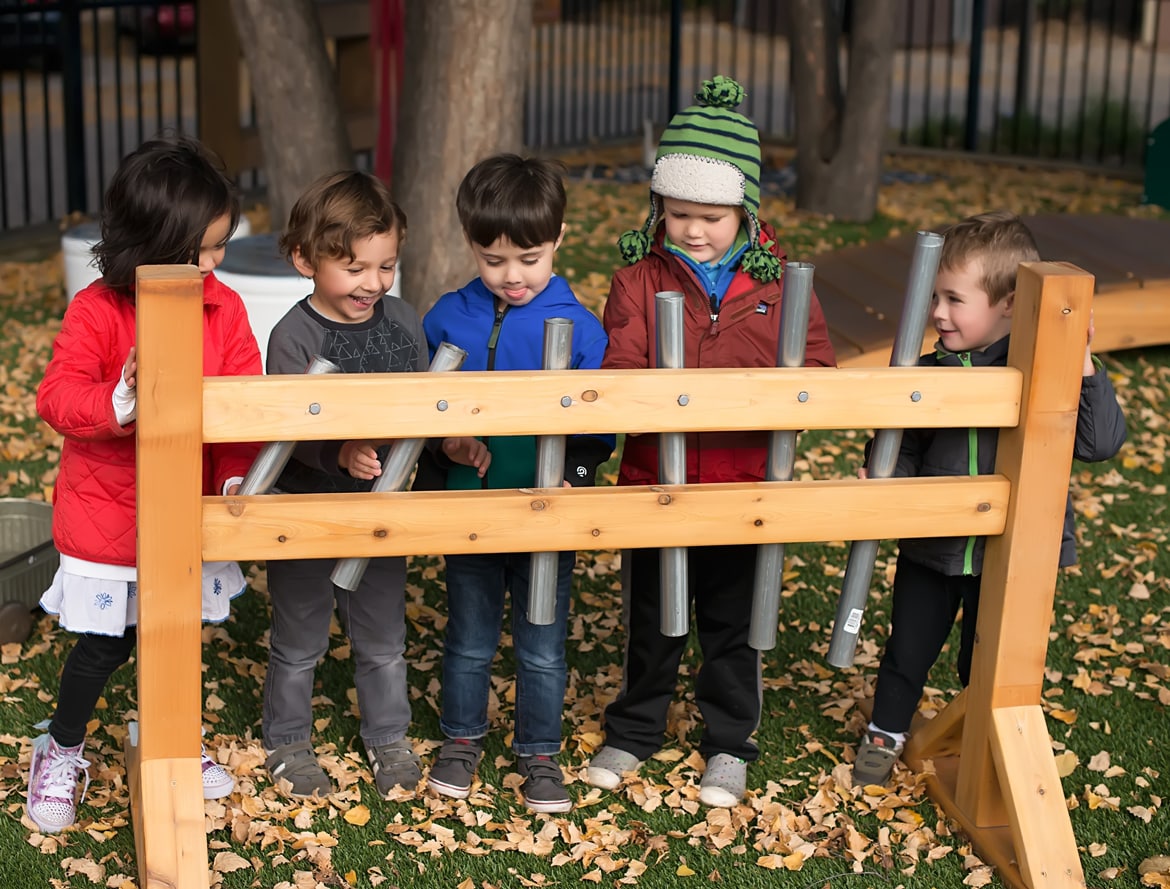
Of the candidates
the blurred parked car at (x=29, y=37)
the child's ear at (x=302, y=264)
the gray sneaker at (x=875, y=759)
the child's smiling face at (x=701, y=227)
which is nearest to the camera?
the child's ear at (x=302, y=264)

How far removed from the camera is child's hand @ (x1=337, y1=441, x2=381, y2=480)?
333 centimetres

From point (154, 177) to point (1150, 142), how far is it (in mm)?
9426

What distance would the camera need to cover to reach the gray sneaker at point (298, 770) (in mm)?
3727

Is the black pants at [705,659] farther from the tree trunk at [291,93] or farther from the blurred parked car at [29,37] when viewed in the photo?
the blurred parked car at [29,37]

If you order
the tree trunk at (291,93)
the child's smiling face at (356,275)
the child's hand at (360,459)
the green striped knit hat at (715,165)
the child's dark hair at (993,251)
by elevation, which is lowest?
the child's hand at (360,459)

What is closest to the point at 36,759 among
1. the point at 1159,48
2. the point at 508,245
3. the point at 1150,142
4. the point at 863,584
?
the point at 508,245

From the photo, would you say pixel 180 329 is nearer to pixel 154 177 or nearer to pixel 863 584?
pixel 154 177

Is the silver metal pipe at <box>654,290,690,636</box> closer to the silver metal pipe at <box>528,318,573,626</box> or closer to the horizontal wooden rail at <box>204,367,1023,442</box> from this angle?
the horizontal wooden rail at <box>204,367,1023,442</box>

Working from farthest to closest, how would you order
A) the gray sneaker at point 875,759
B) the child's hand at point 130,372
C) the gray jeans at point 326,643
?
the gray sneaker at point 875,759, the gray jeans at point 326,643, the child's hand at point 130,372

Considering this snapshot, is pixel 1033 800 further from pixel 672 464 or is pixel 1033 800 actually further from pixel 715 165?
pixel 715 165

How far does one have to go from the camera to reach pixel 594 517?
3244 mm

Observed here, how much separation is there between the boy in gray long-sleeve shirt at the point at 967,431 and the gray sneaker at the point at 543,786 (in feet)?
2.99

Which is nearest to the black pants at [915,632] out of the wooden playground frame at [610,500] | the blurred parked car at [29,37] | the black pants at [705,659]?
the wooden playground frame at [610,500]

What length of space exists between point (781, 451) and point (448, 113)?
3713 mm
